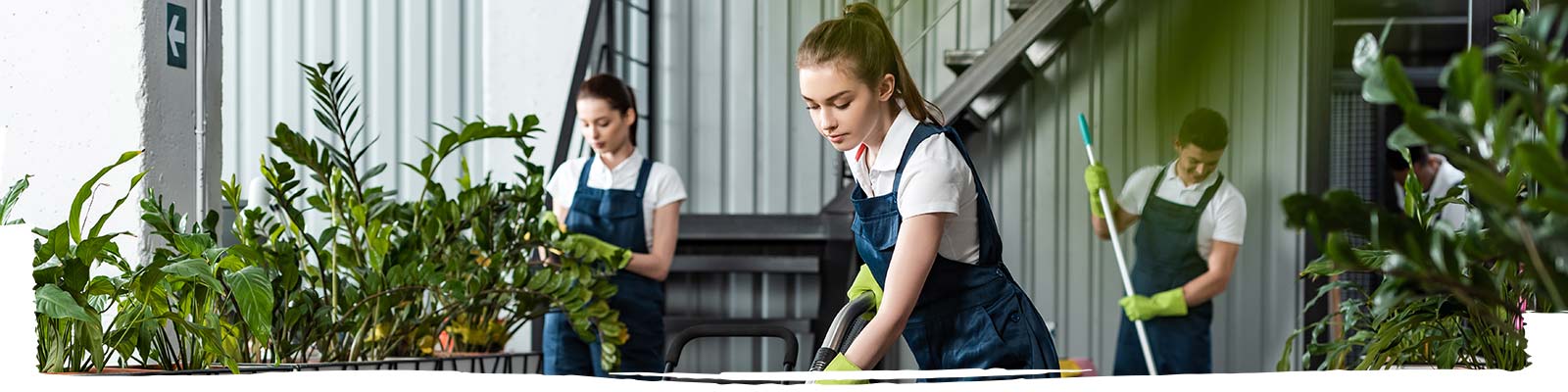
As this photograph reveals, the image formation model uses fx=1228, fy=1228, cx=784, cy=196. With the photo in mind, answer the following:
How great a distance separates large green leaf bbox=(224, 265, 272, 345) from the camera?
95 centimetres

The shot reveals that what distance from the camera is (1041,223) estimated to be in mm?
3262

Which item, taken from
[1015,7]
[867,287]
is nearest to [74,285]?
[867,287]

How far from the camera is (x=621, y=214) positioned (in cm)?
237

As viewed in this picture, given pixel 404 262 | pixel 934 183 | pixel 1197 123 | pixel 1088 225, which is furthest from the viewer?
Result: pixel 1088 225

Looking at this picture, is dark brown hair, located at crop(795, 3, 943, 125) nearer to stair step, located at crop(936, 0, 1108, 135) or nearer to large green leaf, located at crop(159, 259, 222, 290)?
large green leaf, located at crop(159, 259, 222, 290)

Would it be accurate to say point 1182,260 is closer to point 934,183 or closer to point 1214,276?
point 1214,276

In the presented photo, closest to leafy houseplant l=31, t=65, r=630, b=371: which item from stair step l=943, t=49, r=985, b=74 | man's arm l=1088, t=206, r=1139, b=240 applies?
stair step l=943, t=49, r=985, b=74

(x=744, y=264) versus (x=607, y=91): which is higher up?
(x=607, y=91)

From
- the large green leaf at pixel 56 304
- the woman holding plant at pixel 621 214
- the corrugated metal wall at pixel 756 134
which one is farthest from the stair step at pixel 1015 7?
the large green leaf at pixel 56 304

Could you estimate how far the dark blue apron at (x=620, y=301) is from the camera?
213 centimetres

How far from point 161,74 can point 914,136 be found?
0.75m

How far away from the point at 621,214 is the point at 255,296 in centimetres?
142

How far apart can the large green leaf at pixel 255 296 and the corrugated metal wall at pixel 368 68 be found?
245cm

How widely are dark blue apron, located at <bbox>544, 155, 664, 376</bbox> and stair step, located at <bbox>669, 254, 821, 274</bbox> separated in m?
0.62
